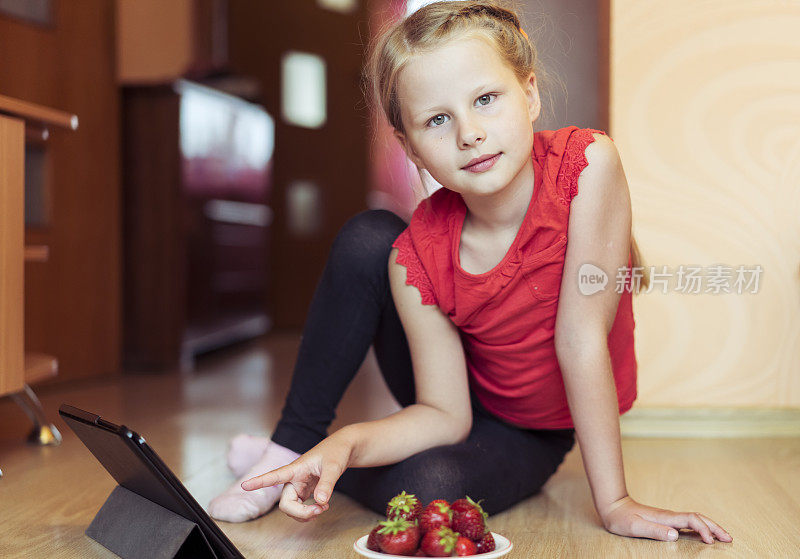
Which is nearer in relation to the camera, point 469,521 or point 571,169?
point 469,521

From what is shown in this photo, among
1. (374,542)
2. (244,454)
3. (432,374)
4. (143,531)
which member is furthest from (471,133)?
(244,454)

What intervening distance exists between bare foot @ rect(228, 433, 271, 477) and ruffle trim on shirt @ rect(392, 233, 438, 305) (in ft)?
1.43

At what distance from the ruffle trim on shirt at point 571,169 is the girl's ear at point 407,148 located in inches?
7.0

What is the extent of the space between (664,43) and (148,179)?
1.99 m

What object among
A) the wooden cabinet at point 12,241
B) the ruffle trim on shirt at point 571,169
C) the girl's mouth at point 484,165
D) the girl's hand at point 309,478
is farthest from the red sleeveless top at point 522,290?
the wooden cabinet at point 12,241

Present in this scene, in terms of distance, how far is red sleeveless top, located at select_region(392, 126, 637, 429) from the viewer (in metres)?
1.05

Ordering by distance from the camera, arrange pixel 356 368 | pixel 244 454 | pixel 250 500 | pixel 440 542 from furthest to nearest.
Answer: pixel 244 454, pixel 356 368, pixel 250 500, pixel 440 542

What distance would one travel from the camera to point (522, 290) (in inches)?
42.1

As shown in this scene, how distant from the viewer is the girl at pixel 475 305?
0.98 m

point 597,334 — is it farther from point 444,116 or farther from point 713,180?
point 713,180

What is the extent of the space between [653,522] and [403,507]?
13.0 inches

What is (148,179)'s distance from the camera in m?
3.04

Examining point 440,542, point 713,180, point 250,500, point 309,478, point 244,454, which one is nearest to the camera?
point 440,542

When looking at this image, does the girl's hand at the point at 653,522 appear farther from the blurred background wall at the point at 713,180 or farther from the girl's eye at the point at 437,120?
the blurred background wall at the point at 713,180
